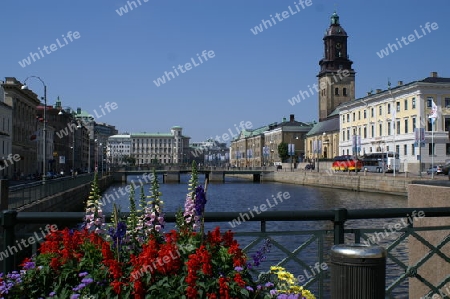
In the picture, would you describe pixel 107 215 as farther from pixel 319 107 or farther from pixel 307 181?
pixel 319 107

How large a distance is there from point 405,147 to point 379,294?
8316cm

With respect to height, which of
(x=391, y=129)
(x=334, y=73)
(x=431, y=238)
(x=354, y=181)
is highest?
(x=334, y=73)

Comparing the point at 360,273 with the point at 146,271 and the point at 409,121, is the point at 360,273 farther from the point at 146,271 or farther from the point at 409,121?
the point at 409,121

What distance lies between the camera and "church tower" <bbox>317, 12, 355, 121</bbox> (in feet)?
482

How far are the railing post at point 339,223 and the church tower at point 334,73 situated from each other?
144 m

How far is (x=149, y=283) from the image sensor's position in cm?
396

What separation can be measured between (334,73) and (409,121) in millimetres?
68192

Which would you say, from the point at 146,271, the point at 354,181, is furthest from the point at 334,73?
the point at 146,271

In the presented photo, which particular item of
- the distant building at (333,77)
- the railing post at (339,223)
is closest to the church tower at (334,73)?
the distant building at (333,77)

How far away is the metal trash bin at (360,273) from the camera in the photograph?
12.8 ft

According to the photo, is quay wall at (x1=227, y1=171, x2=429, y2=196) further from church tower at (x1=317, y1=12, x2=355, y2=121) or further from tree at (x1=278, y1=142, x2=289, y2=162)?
tree at (x1=278, y1=142, x2=289, y2=162)

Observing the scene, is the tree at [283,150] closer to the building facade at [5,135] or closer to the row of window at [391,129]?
the row of window at [391,129]

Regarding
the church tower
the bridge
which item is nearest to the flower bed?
the bridge

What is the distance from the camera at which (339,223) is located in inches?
208
